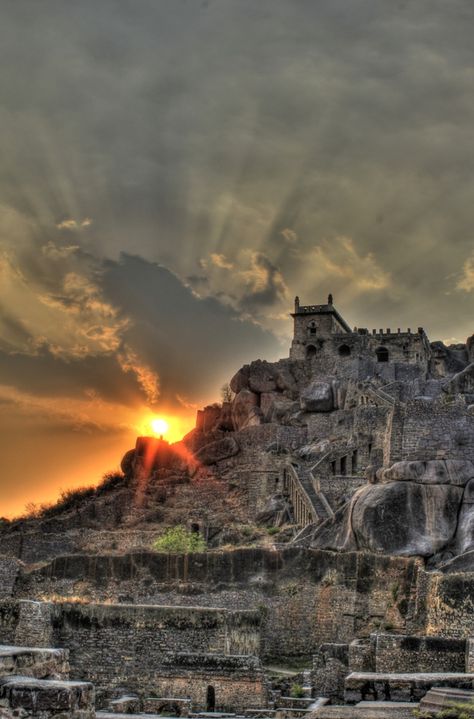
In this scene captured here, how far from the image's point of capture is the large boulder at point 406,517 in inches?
1561

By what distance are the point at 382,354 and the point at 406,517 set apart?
46.1m

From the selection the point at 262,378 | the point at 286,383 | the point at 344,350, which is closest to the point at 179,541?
the point at 286,383

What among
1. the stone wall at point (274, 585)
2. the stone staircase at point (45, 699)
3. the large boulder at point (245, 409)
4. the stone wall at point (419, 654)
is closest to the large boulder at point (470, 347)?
the large boulder at point (245, 409)

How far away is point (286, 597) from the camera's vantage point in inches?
1260

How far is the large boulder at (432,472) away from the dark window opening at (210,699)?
2330 centimetres

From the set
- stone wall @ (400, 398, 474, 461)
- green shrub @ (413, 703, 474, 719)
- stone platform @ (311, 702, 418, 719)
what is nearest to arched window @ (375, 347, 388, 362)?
stone wall @ (400, 398, 474, 461)

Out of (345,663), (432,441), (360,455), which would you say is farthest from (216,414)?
(345,663)

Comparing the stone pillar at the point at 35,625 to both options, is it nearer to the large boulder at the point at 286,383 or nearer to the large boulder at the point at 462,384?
the large boulder at the point at 462,384

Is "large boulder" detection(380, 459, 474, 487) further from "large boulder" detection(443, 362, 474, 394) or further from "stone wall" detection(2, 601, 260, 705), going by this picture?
"large boulder" detection(443, 362, 474, 394)

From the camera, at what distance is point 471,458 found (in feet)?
154

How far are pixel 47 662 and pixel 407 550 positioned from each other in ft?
79.3

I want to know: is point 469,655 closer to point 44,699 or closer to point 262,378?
point 44,699

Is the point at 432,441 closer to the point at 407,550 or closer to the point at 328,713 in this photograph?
the point at 407,550

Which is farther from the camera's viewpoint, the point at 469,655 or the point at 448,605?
the point at 448,605
